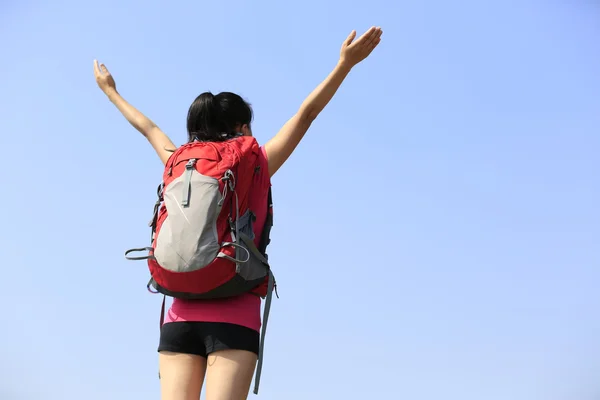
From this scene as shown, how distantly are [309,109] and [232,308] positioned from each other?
1348 millimetres

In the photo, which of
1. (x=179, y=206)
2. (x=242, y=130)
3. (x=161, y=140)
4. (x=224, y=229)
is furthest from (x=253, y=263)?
(x=161, y=140)

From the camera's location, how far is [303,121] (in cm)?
491

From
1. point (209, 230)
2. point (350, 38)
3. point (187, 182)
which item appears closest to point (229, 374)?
point (209, 230)

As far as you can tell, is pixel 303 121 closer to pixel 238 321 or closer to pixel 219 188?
pixel 219 188

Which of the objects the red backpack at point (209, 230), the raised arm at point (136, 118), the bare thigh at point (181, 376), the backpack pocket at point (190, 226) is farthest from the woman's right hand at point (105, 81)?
the bare thigh at point (181, 376)

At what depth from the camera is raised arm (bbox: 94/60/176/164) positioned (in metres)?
→ 5.35

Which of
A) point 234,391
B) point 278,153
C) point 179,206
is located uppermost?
point 278,153

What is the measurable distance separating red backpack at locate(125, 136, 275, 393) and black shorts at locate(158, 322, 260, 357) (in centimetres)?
16

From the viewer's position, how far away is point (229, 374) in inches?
169

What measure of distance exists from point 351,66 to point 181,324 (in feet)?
6.42

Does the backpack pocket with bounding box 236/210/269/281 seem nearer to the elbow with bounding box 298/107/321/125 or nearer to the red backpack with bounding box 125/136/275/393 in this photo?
the red backpack with bounding box 125/136/275/393

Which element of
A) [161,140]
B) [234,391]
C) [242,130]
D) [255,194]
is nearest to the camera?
[234,391]

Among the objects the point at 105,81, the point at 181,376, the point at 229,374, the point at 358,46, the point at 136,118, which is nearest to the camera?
the point at 229,374

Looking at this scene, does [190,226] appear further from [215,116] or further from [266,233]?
[215,116]
